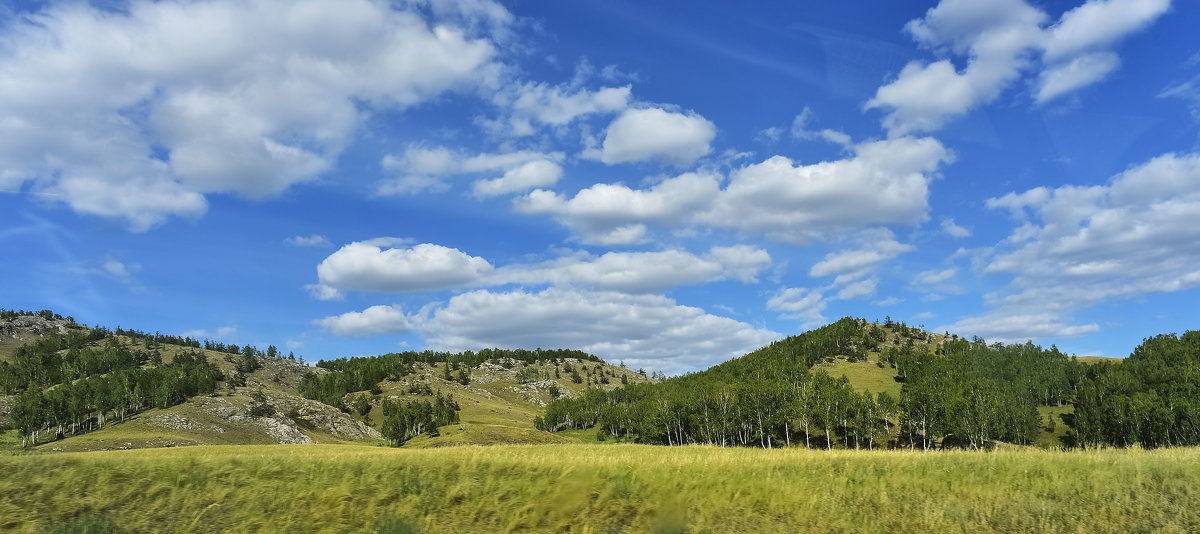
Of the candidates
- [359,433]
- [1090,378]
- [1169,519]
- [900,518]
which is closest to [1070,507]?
[1169,519]

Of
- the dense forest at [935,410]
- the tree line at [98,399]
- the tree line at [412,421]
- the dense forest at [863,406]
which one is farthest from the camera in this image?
the tree line at [412,421]

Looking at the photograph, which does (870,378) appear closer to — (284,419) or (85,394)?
(284,419)

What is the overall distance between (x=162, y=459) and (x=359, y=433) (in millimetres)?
161117

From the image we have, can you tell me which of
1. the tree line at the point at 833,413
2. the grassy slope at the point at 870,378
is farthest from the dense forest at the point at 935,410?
the grassy slope at the point at 870,378

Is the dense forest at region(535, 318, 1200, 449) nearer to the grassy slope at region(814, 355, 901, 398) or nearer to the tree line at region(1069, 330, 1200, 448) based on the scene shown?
the tree line at region(1069, 330, 1200, 448)

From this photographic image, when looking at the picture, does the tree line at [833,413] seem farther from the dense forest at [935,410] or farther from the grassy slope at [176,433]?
the grassy slope at [176,433]

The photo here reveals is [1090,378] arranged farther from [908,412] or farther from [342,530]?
[342,530]

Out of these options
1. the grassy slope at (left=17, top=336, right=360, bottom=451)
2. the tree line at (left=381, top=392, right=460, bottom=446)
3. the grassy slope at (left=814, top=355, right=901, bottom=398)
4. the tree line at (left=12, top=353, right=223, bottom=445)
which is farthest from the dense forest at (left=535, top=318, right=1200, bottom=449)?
the tree line at (left=12, top=353, right=223, bottom=445)

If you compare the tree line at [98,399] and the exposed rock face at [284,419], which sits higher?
the tree line at [98,399]

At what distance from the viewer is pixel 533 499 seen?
1401cm

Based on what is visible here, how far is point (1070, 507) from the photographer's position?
47.4ft

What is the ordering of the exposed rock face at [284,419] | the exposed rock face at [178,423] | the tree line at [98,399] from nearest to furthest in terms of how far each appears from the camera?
the tree line at [98,399] → the exposed rock face at [178,423] → the exposed rock face at [284,419]

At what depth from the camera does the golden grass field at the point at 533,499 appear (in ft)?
40.7

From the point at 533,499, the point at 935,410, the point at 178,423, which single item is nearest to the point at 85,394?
the point at 178,423
